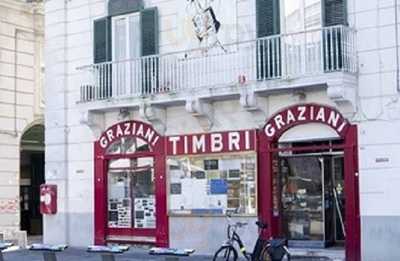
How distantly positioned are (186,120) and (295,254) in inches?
170

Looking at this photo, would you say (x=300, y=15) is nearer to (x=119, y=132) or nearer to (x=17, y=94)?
(x=119, y=132)

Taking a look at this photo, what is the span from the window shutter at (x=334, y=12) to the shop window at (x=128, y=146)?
19.7ft

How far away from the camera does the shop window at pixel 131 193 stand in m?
20.2

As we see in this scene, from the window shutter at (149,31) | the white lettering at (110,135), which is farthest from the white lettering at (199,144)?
the white lettering at (110,135)

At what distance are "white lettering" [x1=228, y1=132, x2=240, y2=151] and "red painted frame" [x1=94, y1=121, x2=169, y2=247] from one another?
2.10 m

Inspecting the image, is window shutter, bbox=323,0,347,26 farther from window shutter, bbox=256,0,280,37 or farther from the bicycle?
the bicycle

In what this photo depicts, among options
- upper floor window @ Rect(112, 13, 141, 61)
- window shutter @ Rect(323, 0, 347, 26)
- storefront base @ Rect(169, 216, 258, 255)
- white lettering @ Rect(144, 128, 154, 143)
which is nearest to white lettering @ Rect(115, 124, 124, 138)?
white lettering @ Rect(144, 128, 154, 143)

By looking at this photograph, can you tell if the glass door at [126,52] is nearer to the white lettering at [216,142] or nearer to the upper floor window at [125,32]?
the upper floor window at [125,32]

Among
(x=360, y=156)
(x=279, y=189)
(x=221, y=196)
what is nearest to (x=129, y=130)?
(x=221, y=196)

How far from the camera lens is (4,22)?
24.8 m

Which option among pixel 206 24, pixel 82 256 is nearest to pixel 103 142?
pixel 82 256

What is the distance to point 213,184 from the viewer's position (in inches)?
744

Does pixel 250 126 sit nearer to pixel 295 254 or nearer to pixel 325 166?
pixel 325 166

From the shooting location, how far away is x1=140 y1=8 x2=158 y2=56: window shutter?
1984 cm
